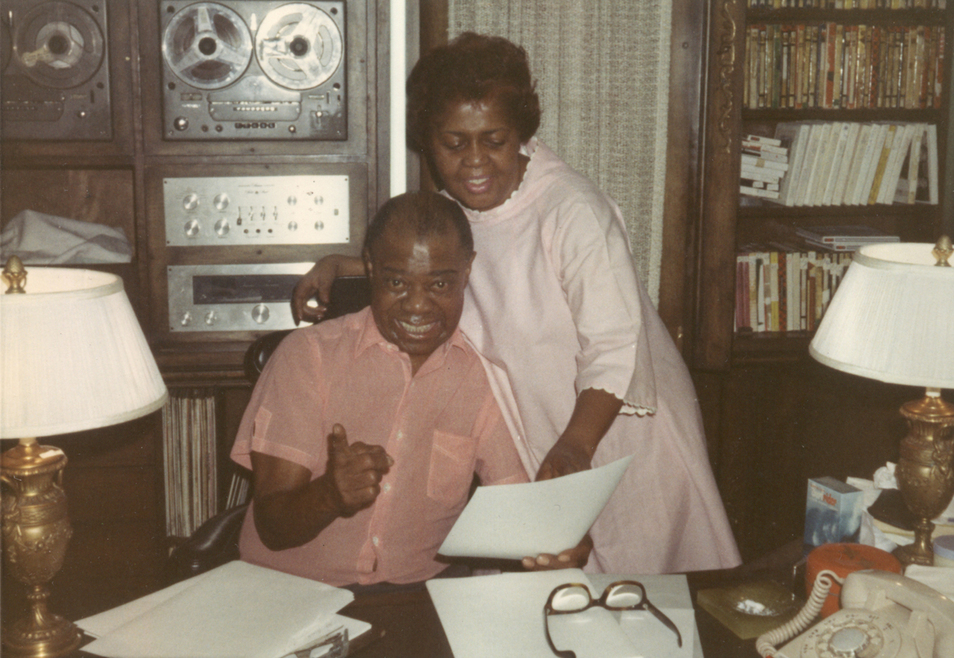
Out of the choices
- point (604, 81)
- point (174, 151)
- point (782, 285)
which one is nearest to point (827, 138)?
point (782, 285)

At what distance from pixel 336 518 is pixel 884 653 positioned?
0.87m

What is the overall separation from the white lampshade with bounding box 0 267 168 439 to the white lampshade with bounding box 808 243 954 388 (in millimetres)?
969

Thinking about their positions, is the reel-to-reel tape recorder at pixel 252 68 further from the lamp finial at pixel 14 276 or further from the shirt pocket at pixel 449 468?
the lamp finial at pixel 14 276

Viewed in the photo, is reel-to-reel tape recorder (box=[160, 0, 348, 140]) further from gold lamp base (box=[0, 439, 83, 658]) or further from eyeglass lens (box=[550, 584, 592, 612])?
eyeglass lens (box=[550, 584, 592, 612])

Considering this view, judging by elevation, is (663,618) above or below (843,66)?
below

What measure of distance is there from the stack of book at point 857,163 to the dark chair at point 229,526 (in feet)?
5.15

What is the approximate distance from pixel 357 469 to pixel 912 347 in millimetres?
777

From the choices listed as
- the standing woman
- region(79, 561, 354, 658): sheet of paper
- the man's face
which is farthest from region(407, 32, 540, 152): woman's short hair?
region(79, 561, 354, 658): sheet of paper

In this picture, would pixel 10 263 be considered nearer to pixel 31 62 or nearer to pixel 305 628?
pixel 305 628

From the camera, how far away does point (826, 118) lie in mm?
2766

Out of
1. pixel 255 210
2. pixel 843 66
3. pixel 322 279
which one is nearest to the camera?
pixel 322 279

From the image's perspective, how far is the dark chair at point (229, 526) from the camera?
1471mm

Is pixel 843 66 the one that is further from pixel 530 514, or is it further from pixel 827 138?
pixel 530 514

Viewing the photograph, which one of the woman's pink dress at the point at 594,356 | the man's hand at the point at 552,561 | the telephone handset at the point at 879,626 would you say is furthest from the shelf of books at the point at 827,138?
the telephone handset at the point at 879,626
